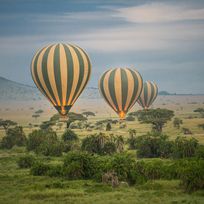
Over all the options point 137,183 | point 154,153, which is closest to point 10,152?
point 154,153

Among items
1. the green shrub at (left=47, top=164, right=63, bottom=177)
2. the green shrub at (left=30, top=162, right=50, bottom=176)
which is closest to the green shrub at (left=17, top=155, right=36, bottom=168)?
the green shrub at (left=30, top=162, right=50, bottom=176)

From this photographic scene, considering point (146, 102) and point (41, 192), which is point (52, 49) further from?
point (146, 102)

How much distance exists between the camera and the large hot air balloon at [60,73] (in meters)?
71.6

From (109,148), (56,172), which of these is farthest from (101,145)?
(56,172)

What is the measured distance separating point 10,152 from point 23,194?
32.7m

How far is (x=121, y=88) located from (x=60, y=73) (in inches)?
799

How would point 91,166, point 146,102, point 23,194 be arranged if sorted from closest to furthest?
point 23,194
point 91,166
point 146,102

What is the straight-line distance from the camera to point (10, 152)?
7200cm

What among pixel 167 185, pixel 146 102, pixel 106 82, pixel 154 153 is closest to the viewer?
pixel 167 185

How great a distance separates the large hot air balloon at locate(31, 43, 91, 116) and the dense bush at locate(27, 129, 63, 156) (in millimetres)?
4958

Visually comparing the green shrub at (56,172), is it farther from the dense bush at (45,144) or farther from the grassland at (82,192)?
the dense bush at (45,144)

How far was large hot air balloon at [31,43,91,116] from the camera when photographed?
7162cm

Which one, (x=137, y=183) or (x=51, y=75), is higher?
(x=51, y=75)

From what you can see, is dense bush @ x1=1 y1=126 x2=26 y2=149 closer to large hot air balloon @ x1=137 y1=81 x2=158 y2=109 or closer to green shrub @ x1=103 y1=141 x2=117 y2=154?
green shrub @ x1=103 y1=141 x2=117 y2=154
